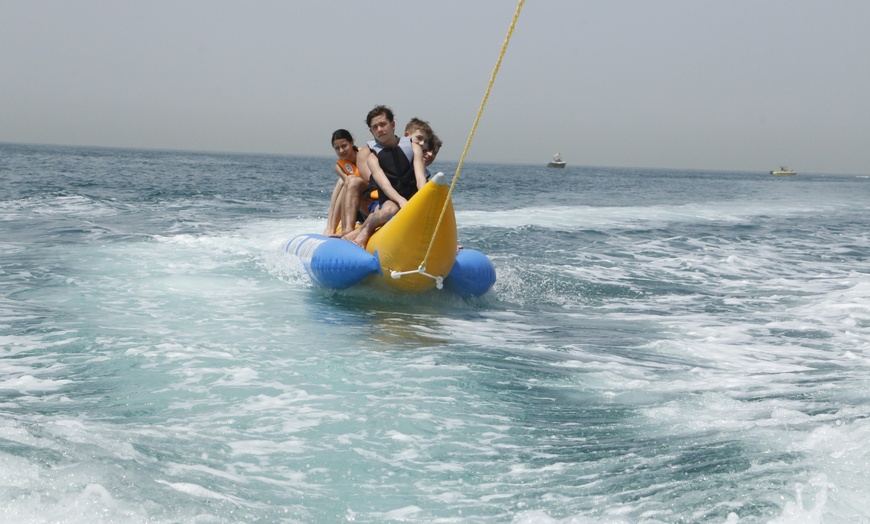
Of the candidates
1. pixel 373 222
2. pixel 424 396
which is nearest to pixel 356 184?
pixel 373 222

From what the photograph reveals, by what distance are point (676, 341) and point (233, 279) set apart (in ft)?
13.0

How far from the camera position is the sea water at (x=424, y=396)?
102 inches

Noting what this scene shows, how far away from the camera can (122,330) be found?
5.02 m

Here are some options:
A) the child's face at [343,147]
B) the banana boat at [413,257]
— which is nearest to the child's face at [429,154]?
the banana boat at [413,257]

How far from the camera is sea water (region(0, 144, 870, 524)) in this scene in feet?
8.49

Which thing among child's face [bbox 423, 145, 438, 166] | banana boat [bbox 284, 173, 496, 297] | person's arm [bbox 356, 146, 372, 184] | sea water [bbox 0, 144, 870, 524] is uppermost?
child's face [bbox 423, 145, 438, 166]

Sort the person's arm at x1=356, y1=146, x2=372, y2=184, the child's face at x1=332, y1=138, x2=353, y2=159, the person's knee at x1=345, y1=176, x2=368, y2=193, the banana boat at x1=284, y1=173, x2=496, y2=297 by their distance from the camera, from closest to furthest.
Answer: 1. the banana boat at x1=284, y1=173, x2=496, y2=297
2. the person's arm at x1=356, y1=146, x2=372, y2=184
3. the person's knee at x1=345, y1=176, x2=368, y2=193
4. the child's face at x1=332, y1=138, x2=353, y2=159

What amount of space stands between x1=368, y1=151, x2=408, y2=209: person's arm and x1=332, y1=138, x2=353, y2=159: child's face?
3.00ft

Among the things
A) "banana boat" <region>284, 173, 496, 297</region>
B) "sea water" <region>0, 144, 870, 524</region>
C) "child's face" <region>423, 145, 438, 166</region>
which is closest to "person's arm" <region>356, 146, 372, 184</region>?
"child's face" <region>423, 145, 438, 166</region>

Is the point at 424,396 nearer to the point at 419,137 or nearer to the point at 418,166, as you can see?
the point at 418,166

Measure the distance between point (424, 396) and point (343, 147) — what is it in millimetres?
3824

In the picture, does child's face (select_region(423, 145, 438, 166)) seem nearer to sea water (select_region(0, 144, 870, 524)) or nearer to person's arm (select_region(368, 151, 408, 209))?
person's arm (select_region(368, 151, 408, 209))

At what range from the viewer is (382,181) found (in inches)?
246

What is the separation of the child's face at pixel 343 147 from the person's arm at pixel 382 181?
91 cm
